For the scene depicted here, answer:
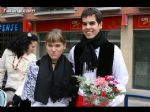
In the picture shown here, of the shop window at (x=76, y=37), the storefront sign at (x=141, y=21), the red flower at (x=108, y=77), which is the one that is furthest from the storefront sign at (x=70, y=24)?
the red flower at (x=108, y=77)

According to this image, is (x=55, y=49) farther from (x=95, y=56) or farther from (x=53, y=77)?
(x=95, y=56)

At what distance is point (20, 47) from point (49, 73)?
1552 millimetres

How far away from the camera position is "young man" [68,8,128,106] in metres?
2.97

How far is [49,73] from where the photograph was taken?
9.79 ft

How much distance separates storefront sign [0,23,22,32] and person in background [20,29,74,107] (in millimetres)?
15492

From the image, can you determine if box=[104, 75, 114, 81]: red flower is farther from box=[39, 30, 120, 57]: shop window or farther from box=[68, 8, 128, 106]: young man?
box=[39, 30, 120, 57]: shop window

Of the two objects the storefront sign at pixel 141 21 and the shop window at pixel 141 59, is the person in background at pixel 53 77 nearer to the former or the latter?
the storefront sign at pixel 141 21

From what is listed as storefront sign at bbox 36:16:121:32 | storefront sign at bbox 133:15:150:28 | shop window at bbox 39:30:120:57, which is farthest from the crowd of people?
storefront sign at bbox 133:15:150:28

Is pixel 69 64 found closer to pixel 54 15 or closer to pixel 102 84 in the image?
pixel 102 84

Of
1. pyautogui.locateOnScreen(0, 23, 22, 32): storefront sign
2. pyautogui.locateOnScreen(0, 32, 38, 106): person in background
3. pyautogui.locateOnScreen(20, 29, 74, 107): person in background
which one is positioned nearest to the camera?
pyautogui.locateOnScreen(20, 29, 74, 107): person in background

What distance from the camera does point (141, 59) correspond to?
45.9ft

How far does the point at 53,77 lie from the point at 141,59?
37.1 ft

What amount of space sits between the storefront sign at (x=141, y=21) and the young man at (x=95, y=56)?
10654 mm
